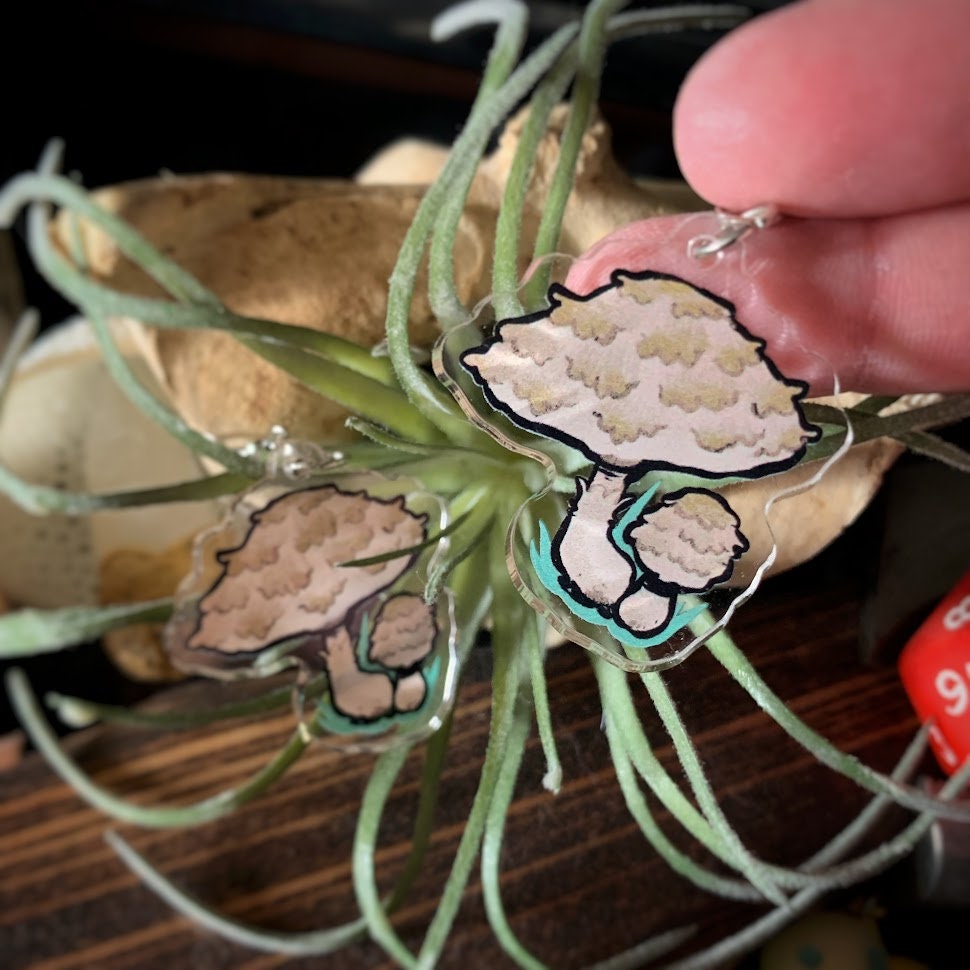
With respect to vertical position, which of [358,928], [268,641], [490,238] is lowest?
[358,928]

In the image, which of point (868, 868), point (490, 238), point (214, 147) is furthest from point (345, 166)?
point (868, 868)

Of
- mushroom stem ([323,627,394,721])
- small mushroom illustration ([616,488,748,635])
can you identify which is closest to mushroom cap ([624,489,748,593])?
small mushroom illustration ([616,488,748,635])

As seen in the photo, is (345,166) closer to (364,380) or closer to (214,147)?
(214,147)

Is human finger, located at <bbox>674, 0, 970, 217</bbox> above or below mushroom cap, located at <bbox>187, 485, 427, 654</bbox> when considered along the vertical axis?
above

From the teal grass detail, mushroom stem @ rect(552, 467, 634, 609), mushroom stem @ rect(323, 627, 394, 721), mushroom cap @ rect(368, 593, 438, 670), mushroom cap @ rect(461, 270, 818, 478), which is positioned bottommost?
mushroom stem @ rect(323, 627, 394, 721)

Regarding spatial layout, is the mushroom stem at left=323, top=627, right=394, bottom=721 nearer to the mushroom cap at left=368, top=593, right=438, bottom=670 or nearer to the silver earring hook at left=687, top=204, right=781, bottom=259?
the mushroom cap at left=368, top=593, right=438, bottom=670

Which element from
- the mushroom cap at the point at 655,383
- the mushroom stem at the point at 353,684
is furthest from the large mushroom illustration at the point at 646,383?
the mushroom stem at the point at 353,684
